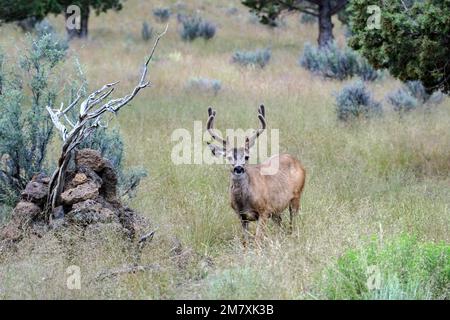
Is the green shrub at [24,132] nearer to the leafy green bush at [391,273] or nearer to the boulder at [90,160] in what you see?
the boulder at [90,160]

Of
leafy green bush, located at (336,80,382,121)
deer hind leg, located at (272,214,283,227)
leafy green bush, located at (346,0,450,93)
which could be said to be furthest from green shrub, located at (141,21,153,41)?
deer hind leg, located at (272,214,283,227)

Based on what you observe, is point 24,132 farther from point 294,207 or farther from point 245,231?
point 294,207

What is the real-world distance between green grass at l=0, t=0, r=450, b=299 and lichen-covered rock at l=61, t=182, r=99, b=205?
0.58 meters

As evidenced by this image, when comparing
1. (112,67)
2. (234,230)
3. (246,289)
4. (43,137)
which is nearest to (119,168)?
(43,137)

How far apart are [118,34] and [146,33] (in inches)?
60.7

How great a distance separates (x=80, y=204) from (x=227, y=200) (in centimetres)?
225

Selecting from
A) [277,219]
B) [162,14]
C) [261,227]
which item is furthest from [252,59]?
[162,14]

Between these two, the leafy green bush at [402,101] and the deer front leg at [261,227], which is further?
the leafy green bush at [402,101]

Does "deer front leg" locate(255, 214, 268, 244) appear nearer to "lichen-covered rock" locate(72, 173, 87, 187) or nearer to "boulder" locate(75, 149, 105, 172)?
"boulder" locate(75, 149, 105, 172)

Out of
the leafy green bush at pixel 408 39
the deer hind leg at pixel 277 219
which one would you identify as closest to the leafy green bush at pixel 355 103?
the leafy green bush at pixel 408 39

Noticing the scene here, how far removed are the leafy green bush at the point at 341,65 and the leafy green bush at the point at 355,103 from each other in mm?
4365

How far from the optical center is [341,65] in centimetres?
2106

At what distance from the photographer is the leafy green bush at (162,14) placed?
121 ft

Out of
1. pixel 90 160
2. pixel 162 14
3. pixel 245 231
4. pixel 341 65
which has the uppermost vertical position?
pixel 90 160
